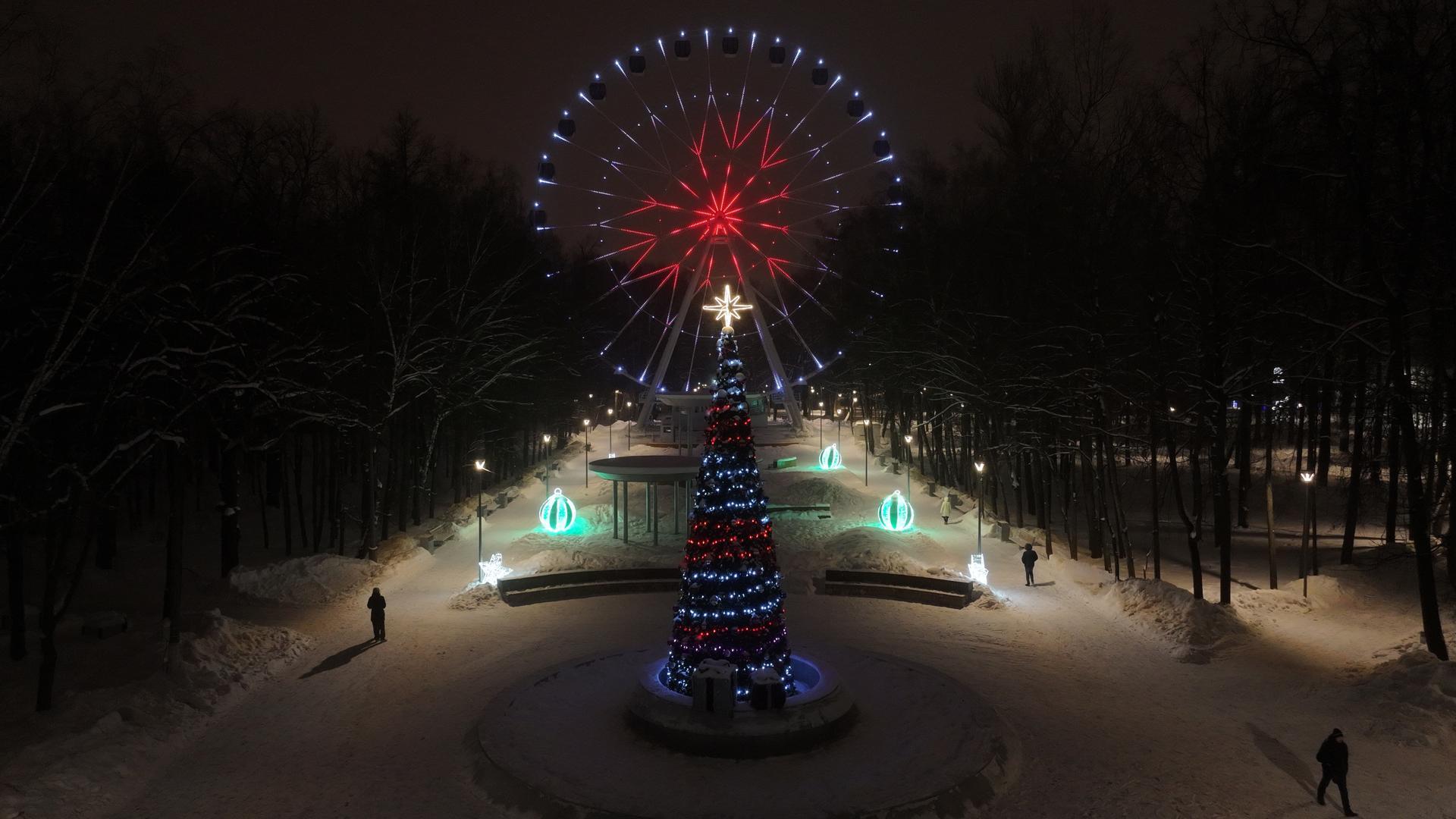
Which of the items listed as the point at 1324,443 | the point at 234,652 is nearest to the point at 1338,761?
the point at 234,652

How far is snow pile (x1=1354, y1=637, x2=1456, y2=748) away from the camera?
49.4ft

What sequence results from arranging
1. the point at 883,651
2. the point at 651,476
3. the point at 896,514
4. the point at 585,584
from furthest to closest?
the point at 896,514, the point at 651,476, the point at 585,584, the point at 883,651

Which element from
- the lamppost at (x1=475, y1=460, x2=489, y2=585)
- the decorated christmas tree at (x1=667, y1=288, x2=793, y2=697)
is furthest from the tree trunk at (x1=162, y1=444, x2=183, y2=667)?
the decorated christmas tree at (x1=667, y1=288, x2=793, y2=697)

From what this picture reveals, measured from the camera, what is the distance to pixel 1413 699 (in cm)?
1598

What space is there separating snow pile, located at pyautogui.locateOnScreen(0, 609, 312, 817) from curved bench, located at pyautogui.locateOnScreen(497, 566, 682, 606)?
6342 millimetres

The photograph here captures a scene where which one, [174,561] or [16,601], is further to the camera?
[174,561]

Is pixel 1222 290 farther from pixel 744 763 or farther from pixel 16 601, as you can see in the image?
pixel 16 601

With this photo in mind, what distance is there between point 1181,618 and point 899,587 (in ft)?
24.6

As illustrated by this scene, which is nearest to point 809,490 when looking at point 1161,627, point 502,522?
point 502,522

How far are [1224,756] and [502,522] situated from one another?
1103 inches

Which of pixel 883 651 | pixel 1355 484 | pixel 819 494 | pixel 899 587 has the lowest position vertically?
pixel 883 651

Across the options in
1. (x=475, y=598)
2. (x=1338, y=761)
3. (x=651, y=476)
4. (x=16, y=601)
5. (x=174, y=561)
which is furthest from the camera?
(x=651, y=476)

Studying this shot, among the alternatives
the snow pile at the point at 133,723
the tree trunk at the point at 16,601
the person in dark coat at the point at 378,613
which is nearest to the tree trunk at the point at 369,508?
the person in dark coat at the point at 378,613

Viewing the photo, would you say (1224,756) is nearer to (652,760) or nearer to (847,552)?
(652,760)
